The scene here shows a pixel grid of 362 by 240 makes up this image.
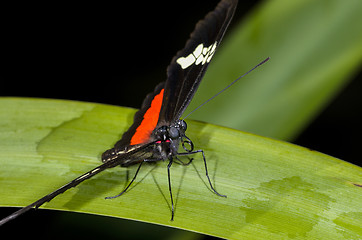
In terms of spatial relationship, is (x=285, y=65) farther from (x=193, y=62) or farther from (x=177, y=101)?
(x=177, y=101)

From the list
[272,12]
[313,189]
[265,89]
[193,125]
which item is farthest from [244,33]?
[313,189]

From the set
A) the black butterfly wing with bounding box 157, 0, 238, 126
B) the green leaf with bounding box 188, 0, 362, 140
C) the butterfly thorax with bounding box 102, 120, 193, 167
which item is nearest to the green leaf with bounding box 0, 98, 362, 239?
the butterfly thorax with bounding box 102, 120, 193, 167

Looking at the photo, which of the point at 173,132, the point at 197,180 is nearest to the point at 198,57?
the point at 173,132

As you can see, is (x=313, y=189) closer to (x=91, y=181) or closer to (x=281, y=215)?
(x=281, y=215)

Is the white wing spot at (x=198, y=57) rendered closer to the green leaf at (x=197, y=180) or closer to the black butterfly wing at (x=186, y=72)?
the black butterfly wing at (x=186, y=72)

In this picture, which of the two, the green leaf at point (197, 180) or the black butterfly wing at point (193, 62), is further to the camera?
the black butterfly wing at point (193, 62)

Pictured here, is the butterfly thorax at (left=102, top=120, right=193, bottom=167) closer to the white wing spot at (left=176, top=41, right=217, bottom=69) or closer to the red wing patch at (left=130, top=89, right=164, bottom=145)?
the red wing patch at (left=130, top=89, right=164, bottom=145)

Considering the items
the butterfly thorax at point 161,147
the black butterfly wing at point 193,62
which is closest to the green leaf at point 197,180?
the butterfly thorax at point 161,147
